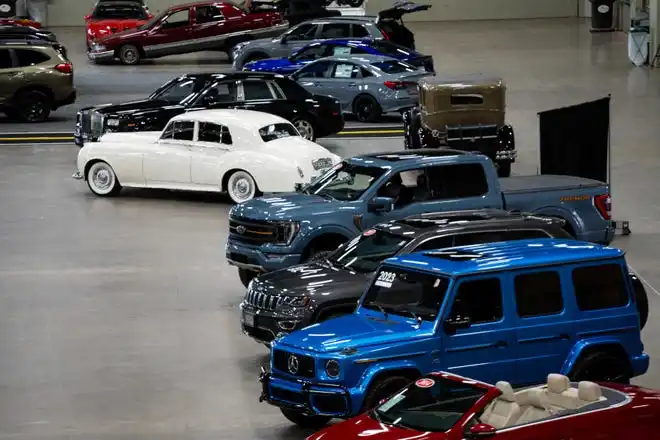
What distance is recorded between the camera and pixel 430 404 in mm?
10188

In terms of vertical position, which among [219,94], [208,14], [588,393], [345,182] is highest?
[588,393]

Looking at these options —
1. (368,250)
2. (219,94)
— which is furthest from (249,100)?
(368,250)

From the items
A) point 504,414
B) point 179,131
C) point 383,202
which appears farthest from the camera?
point 179,131

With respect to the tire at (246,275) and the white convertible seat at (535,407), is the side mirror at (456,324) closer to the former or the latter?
the white convertible seat at (535,407)

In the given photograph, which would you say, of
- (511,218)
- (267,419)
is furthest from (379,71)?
(267,419)

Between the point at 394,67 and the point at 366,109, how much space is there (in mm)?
1084

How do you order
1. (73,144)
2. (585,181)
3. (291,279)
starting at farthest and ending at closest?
(73,144) → (585,181) → (291,279)

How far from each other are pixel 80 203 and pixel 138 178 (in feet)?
3.35

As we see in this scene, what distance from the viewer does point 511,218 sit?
48.7ft

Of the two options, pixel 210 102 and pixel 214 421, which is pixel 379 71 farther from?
pixel 214 421

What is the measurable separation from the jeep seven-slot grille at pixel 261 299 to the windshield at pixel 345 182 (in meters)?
3.26

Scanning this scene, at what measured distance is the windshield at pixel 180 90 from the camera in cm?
2727

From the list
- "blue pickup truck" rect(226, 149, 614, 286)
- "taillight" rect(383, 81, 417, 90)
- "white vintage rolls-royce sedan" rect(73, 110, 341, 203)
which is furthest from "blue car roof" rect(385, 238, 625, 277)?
"taillight" rect(383, 81, 417, 90)

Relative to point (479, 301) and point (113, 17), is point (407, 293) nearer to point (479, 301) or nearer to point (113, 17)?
point (479, 301)
